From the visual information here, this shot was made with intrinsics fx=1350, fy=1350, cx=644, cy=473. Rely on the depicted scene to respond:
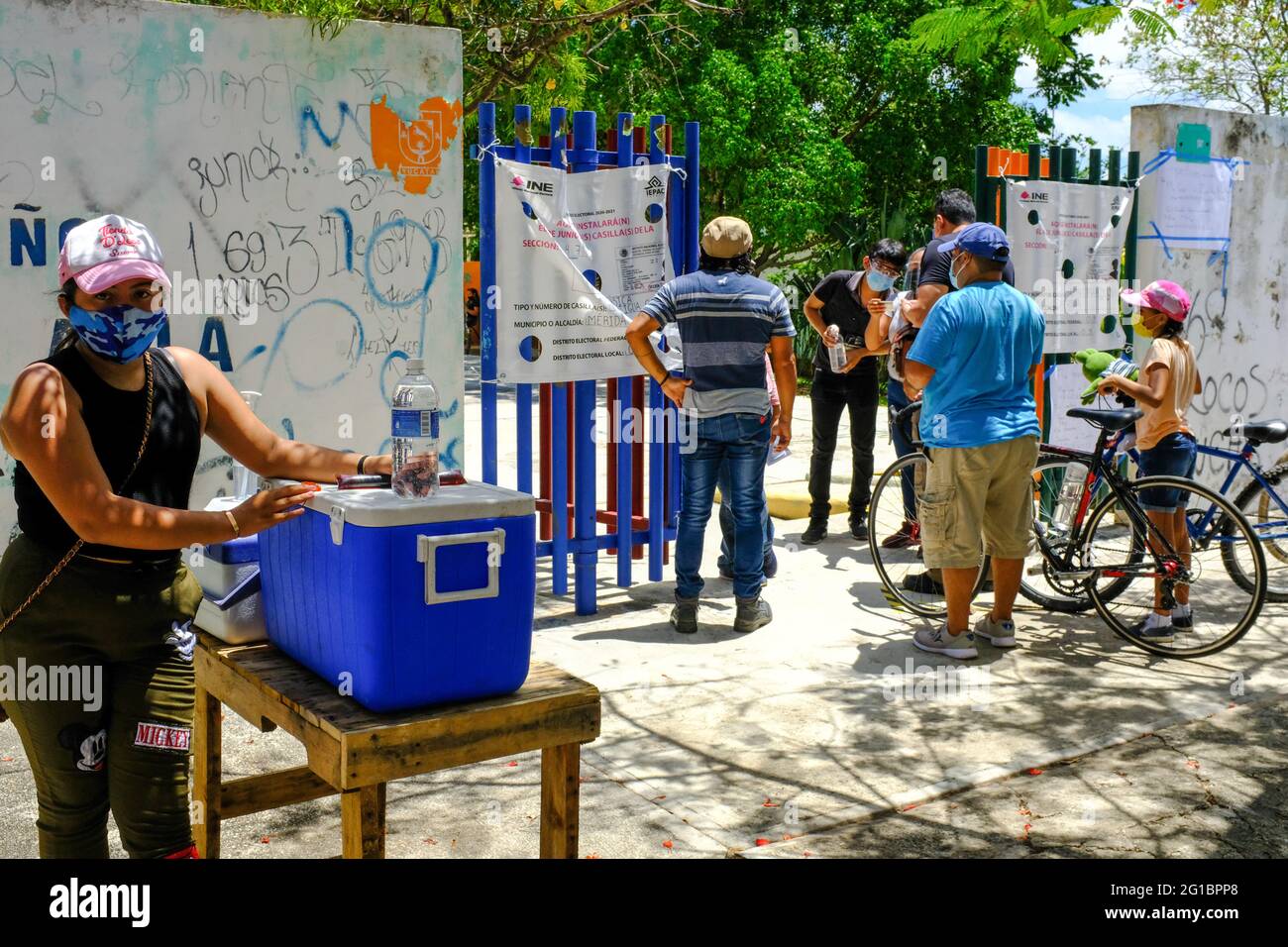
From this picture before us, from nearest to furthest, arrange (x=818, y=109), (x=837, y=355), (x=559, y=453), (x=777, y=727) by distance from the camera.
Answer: (x=777, y=727) < (x=559, y=453) < (x=837, y=355) < (x=818, y=109)

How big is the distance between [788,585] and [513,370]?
2097mm

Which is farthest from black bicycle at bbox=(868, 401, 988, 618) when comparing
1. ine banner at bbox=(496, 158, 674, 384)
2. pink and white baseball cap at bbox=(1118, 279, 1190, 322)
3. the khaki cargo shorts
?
ine banner at bbox=(496, 158, 674, 384)

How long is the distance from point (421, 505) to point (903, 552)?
5.87 m

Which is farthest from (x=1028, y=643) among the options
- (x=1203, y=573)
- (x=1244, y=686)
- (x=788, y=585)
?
(x=1203, y=573)

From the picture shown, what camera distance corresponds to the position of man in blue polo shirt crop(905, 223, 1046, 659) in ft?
20.0

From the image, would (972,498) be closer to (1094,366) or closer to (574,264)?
(1094,366)

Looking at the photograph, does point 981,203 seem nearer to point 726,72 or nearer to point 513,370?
point 513,370

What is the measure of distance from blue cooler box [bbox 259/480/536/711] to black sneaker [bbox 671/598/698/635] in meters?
3.63

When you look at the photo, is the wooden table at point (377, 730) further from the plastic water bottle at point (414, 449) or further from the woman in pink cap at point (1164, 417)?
the woman in pink cap at point (1164, 417)

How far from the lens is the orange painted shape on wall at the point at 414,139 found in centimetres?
634

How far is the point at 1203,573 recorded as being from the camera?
26.9ft

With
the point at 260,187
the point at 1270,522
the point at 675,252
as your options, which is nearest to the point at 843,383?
the point at 675,252

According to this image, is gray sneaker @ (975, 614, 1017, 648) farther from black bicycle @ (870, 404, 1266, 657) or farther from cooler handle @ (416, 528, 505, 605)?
cooler handle @ (416, 528, 505, 605)

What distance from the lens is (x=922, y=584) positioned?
7.36 metres
